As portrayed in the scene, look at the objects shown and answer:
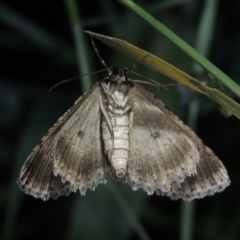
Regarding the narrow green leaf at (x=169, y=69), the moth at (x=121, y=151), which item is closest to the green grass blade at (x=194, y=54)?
the narrow green leaf at (x=169, y=69)

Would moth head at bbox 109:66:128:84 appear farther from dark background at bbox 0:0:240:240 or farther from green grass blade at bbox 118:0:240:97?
green grass blade at bbox 118:0:240:97

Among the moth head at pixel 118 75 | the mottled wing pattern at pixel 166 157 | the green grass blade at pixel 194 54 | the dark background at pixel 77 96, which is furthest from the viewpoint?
the dark background at pixel 77 96

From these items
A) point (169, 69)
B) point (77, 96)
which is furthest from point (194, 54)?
point (77, 96)

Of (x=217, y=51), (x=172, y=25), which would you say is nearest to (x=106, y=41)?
(x=172, y=25)

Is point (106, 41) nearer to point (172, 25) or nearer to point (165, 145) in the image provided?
point (165, 145)

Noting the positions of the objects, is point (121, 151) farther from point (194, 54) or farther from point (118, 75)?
point (194, 54)

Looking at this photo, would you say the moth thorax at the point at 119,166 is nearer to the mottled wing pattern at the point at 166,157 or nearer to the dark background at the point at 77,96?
the mottled wing pattern at the point at 166,157
